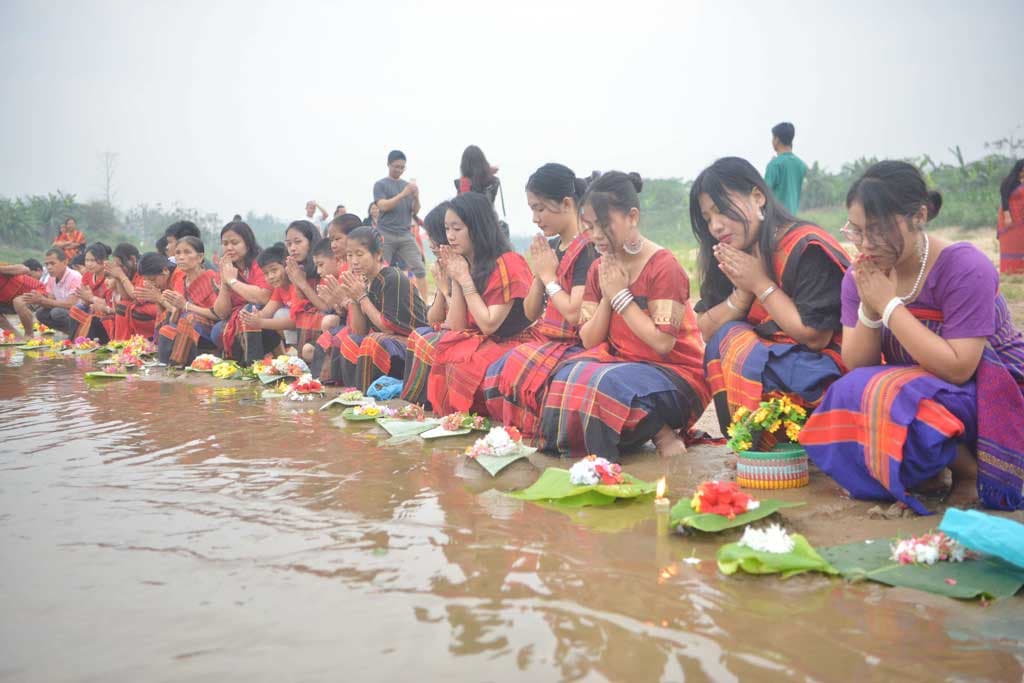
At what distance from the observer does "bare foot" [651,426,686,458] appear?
15.5 ft

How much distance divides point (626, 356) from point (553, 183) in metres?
1.32

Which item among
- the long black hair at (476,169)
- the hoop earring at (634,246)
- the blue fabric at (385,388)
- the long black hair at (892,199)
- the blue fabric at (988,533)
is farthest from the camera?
the long black hair at (476,169)

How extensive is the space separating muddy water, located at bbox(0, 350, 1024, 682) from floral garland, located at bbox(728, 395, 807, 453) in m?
0.30

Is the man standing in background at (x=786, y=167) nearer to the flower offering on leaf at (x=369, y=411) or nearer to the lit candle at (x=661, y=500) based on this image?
the flower offering on leaf at (x=369, y=411)

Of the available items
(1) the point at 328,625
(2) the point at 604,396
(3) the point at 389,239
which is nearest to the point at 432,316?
(2) the point at 604,396

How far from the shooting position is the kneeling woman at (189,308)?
9.88m

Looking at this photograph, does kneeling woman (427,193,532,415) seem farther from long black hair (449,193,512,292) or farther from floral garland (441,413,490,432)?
floral garland (441,413,490,432)

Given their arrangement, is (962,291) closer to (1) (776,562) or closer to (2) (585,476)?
(1) (776,562)

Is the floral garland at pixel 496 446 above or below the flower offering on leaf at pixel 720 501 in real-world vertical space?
below

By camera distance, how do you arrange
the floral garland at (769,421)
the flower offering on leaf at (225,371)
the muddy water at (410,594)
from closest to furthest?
the muddy water at (410,594)
the floral garland at (769,421)
the flower offering on leaf at (225,371)

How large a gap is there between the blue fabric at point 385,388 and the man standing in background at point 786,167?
4.31 metres

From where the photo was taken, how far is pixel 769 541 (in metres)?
2.92

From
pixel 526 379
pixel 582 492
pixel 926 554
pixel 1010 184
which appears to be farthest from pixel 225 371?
pixel 1010 184

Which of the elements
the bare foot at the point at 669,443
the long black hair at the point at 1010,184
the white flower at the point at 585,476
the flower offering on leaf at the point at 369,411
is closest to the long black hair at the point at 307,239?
the flower offering on leaf at the point at 369,411
